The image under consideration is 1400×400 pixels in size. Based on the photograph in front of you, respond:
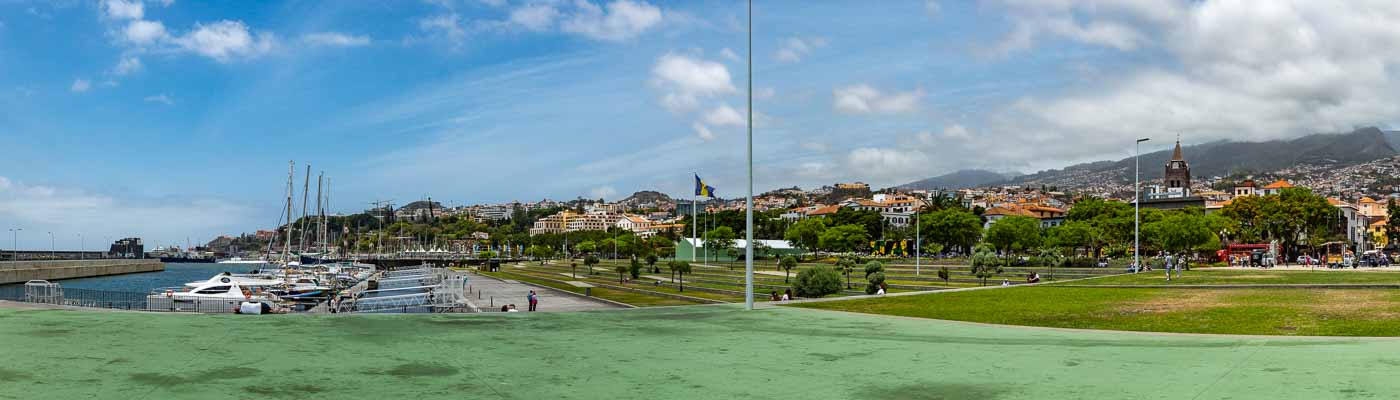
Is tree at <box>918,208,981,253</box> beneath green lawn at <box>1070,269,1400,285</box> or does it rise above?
above

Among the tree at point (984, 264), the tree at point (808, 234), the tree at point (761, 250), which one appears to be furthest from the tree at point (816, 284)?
the tree at point (808, 234)

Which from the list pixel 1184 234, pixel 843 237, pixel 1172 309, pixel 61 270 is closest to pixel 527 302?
pixel 1172 309

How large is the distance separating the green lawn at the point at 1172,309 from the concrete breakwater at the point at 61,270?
94129 millimetres

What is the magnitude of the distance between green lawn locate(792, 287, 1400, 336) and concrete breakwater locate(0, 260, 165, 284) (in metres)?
94.1

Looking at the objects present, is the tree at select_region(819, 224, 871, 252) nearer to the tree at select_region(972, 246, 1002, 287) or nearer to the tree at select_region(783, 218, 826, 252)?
the tree at select_region(783, 218, 826, 252)

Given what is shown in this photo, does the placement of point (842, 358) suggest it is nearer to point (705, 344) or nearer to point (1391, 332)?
point (705, 344)

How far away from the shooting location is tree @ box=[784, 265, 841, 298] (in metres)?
38.3

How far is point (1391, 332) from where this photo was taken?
1664cm

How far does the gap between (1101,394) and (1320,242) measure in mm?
102904

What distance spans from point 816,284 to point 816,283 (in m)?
0.05

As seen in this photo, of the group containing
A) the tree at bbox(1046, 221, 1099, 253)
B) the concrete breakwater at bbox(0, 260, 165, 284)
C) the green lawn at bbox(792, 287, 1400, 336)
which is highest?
the tree at bbox(1046, 221, 1099, 253)

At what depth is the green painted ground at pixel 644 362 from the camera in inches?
351

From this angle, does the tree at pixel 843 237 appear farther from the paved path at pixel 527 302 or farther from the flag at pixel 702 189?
the paved path at pixel 527 302

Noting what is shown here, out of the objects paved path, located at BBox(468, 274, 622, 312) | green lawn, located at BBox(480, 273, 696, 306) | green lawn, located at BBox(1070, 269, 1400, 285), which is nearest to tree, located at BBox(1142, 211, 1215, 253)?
green lawn, located at BBox(1070, 269, 1400, 285)
